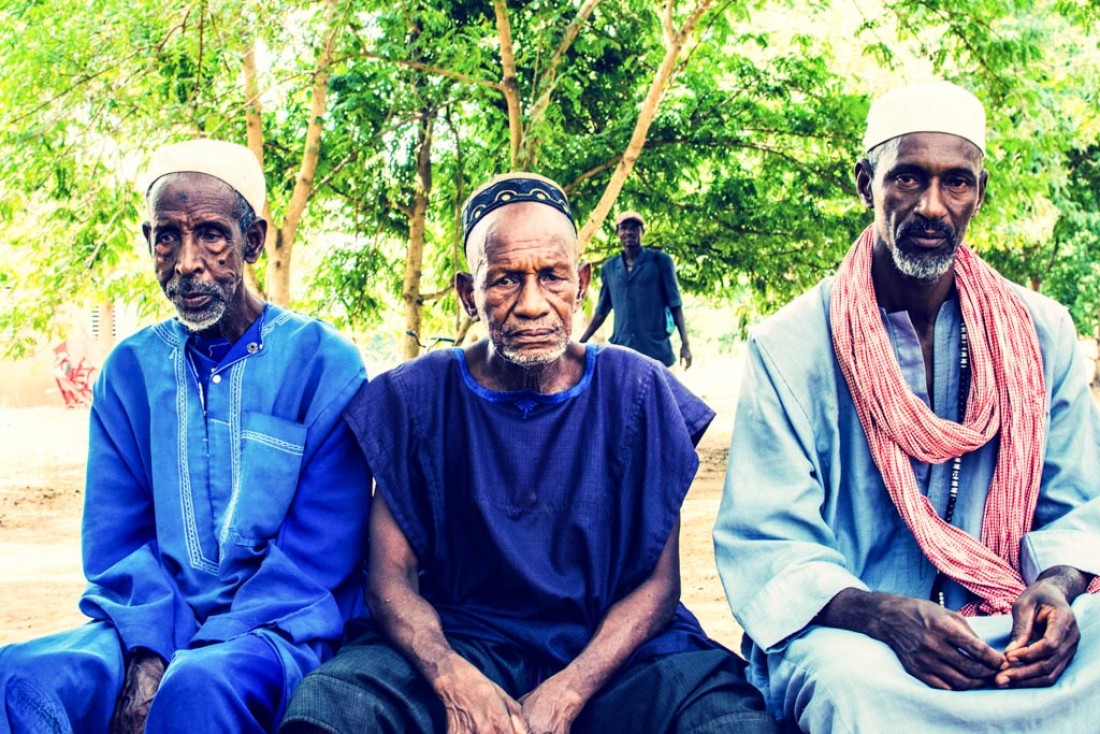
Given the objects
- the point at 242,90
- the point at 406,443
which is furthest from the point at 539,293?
the point at 242,90

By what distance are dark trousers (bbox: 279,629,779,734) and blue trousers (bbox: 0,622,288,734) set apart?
130 mm

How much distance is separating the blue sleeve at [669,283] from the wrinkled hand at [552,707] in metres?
7.54

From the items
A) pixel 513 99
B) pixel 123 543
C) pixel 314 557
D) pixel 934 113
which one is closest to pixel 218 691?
pixel 314 557

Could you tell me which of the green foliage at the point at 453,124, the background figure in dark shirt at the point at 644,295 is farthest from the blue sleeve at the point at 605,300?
the green foliage at the point at 453,124

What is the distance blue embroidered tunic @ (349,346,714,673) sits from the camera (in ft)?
9.60

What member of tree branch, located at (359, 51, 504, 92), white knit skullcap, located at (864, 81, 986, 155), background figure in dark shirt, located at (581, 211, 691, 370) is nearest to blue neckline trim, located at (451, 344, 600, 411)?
white knit skullcap, located at (864, 81, 986, 155)

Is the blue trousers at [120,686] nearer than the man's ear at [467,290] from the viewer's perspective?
Yes

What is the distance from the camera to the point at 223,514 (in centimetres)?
303

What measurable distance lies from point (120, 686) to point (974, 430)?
222cm

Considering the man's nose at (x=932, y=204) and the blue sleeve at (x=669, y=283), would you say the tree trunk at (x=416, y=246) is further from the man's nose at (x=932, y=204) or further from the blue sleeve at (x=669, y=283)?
the man's nose at (x=932, y=204)

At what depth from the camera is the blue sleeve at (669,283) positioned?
33.1ft

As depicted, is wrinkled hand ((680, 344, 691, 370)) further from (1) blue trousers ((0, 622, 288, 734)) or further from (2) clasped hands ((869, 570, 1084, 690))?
(1) blue trousers ((0, 622, 288, 734))

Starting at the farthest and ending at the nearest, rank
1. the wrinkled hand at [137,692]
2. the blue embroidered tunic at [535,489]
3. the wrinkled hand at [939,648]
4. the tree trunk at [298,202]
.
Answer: the tree trunk at [298,202], the blue embroidered tunic at [535,489], the wrinkled hand at [137,692], the wrinkled hand at [939,648]

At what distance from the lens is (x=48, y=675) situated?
263 centimetres
